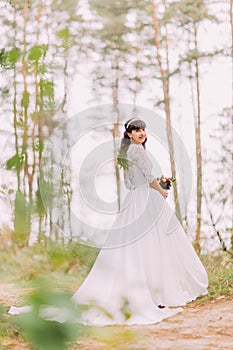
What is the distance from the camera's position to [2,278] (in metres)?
Result: 0.74

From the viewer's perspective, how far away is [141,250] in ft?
13.0

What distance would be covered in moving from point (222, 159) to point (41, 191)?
Answer: 24.6 feet

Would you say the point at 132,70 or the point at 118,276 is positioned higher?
the point at 132,70

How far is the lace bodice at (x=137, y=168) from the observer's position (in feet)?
12.5

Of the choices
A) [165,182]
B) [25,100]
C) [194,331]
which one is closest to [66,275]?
[25,100]

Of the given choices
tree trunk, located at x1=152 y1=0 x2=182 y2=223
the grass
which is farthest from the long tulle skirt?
tree trunk, located at x1=152 y1=0 x2=182 y2=223

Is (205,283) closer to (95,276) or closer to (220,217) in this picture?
(95,276)

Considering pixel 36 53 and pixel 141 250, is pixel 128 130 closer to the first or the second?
pixel 141 250

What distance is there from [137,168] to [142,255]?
61 cm

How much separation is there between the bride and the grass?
247 mm

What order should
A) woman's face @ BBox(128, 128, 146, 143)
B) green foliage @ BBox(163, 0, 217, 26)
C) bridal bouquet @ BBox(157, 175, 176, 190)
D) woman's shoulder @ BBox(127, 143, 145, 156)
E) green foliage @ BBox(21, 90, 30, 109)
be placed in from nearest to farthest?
1. green foliage @ BBox(21, 90, 30, 109)
2. woman's shoulder @ BBox(127, 143, 145, 156)
3. woman's face @ BBox(128, 128, 146, 143)
4. bridal bouquet @ BBox(157, 175, 176, 190)
5. green foliage @ BBox(163, 0, 217, 26)

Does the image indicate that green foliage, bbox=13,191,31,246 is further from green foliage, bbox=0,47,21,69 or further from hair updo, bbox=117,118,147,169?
hair updo, bbox=117,118,147,169

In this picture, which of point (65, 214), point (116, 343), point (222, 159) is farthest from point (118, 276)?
point (222, 159)

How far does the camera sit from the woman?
3840 mm
